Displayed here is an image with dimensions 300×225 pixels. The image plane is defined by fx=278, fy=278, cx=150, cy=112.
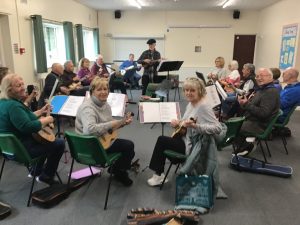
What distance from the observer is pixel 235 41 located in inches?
365

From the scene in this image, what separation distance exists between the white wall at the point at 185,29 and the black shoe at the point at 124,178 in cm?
718

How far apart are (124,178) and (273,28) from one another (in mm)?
6731

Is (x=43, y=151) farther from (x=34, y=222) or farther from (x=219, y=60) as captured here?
(x=219, y=60)

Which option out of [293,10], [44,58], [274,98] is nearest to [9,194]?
[274,98]

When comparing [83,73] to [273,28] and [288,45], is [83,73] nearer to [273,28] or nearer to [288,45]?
[288,45]

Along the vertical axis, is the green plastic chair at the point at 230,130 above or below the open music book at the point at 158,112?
below

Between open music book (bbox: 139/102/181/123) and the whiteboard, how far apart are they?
6.78 meters

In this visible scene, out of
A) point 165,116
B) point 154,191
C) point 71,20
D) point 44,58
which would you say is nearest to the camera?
point 154,191

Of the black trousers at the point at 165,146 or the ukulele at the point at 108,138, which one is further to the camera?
the black trousers at the point at 165,146

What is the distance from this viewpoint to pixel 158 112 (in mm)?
2820

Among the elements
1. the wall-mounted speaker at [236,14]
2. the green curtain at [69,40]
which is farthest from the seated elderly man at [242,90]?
the wall-mounted speaker at [236,14]

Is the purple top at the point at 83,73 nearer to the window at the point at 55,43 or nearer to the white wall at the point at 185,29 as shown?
the window at the point at 55,43

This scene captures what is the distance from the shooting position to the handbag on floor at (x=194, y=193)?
229cm

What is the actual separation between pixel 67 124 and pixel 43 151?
8.06 feet
